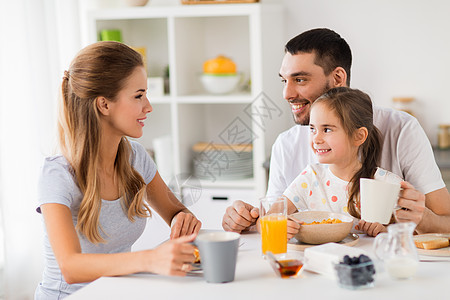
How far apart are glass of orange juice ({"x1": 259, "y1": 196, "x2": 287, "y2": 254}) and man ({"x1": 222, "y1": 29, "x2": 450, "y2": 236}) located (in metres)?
0.62

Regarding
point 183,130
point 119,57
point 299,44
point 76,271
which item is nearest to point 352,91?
point 299,44

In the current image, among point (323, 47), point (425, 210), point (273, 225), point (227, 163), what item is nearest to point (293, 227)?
point (273, 225)

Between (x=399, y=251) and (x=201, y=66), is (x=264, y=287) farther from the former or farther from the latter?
(x=201, y=66)

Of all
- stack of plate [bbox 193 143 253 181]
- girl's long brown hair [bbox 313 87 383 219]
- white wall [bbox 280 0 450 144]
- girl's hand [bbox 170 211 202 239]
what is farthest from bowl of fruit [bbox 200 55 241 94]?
girl's hand [bbox 170 211 202 239]

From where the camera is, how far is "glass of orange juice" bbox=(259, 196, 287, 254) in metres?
1.40

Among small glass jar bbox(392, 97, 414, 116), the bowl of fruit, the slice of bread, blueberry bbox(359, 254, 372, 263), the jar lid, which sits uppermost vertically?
the bowl of fruit

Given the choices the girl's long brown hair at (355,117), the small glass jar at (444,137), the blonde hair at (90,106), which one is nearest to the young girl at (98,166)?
the blonde hair at (90,106)

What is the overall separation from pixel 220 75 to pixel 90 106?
5.48 feet

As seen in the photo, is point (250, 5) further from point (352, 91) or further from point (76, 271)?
point (76, 271)

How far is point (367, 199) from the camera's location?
139 cm

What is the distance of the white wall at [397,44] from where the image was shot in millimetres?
3199

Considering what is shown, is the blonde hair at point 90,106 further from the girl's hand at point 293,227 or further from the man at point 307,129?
the man at point 307,129

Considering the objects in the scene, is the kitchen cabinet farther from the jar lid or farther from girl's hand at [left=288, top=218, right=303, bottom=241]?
girl's hand at [left=288, top=218, right=303, bottom=241]

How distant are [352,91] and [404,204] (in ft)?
1.66
